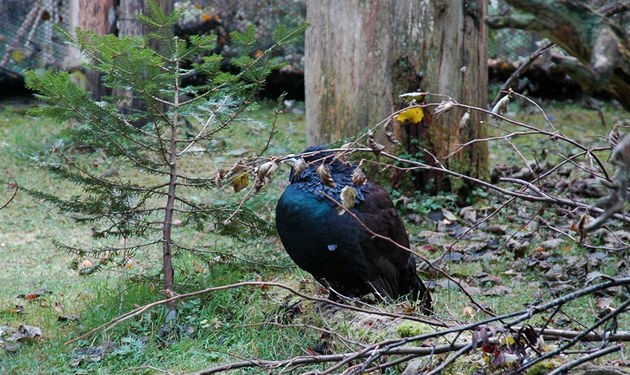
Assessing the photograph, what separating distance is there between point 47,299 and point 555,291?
334 cm

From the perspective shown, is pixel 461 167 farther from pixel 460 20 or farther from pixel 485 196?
pixel 460 20

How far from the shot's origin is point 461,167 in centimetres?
775

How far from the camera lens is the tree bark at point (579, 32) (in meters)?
2.33

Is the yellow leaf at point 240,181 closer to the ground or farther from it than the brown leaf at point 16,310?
farther from it

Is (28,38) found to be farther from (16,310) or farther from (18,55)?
(16,310)

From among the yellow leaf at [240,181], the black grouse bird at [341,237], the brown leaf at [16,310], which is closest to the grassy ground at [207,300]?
the brown leaf at [16,310]

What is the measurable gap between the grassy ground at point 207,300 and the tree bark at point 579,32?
154 cm

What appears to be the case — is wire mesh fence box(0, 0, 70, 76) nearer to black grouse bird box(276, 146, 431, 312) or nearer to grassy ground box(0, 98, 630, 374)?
grassy ground box(0, 98, 630, 374)

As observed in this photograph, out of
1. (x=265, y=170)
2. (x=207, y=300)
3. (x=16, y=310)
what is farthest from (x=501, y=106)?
(x=16, y=310)

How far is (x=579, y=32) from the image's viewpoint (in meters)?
2.47

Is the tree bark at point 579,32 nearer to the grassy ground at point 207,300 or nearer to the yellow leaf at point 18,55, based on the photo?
the grassy ground at point 207,300

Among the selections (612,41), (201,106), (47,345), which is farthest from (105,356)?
(612,41)

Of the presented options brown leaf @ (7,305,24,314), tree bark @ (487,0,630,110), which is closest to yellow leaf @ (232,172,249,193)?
tree bark @ (487,0,630,110)

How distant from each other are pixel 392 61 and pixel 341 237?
2883 mm
